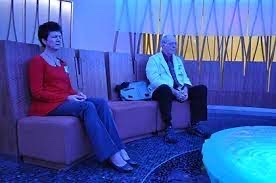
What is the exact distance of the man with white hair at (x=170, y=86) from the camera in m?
3.00

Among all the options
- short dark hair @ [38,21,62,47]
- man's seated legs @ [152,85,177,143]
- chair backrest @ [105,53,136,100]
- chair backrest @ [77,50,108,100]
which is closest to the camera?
short dark hair @ [38,21,62,47]

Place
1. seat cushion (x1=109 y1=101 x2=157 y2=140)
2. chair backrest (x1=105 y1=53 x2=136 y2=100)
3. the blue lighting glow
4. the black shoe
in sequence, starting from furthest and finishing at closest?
chair backrest (x1=105 y1=53 x2=136 y2=100) < seat cushion (x1=109 y1=101 x2=157 y2=140) < the black shoe < the blue lighting glow

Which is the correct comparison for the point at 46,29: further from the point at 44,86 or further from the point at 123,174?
the point at 123,174

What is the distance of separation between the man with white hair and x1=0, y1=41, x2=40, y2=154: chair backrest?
1.27 metres

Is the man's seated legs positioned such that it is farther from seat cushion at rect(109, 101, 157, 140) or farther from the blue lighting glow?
the blue lighting glow

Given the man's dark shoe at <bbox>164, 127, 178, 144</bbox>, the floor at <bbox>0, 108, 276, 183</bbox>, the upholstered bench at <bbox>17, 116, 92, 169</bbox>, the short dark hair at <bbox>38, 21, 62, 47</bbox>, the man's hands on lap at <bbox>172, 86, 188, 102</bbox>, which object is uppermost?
the short dark hair at <bbox>38, 21, 62, 47</bbox>

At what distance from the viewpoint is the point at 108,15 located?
15.1 ft

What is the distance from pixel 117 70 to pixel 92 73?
0.38 meters

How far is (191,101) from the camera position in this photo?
10.6ft

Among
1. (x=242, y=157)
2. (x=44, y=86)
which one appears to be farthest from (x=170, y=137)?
(x=242, y=157)

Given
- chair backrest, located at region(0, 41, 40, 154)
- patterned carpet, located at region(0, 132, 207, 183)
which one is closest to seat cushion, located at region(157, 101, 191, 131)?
patterned carpet, located at region(0, 132, 207, 183)

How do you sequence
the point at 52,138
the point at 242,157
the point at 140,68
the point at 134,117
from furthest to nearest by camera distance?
the point at 140,68 → the point at 134,117 → the point at 52,138 → the point at 242,157

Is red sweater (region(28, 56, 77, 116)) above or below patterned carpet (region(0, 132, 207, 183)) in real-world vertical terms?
above

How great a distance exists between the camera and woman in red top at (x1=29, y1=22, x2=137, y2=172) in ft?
6.79
